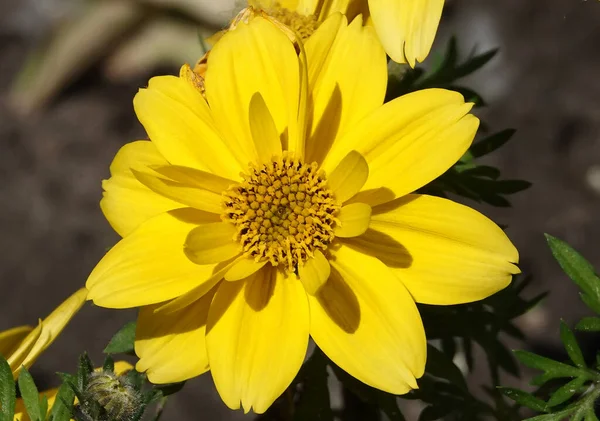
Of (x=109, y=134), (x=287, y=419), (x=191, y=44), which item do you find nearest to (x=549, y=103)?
(x=191, y=44)

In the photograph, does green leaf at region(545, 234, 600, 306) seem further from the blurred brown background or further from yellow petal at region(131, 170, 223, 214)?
the blurred brown background

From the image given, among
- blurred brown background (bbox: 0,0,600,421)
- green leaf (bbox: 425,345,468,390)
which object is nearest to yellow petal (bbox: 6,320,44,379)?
green leaf (bbox: 425,345,468,390)

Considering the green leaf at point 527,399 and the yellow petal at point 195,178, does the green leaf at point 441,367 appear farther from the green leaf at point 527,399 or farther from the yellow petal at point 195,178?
the yellow petal at point 195,178

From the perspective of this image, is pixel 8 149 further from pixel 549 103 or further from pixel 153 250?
pixel 153 250

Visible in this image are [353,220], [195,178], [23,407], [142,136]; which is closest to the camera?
[353,220]

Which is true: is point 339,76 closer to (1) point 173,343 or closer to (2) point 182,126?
(2) point 182,126

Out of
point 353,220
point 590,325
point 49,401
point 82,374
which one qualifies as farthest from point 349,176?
point 49,401
